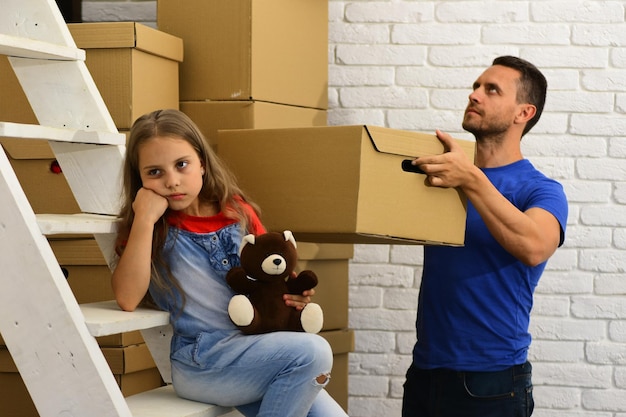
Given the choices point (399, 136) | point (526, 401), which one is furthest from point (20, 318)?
point (526, 401)

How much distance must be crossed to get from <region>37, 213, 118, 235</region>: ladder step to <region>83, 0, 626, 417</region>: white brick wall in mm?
1141

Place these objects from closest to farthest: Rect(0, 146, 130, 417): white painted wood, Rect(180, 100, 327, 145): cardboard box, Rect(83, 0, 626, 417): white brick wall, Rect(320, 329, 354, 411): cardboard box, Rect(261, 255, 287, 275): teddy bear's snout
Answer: Rect(0, 146, 130, 417): white painted wood
Rect(261, 255, 287, 275): teddy bear's snout
Rect(180, 100, 327, 145): cardboard box
Rect(320, 329, 354, 411): cardboard box
Rect(83, 0, 626, 417): white brick wall

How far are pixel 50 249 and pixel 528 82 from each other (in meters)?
1.18

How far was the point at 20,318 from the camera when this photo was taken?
1365 millimetres

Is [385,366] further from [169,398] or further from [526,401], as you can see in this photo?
[169,398]

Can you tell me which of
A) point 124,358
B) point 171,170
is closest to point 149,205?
point 171,170

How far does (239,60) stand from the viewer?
2064 mm

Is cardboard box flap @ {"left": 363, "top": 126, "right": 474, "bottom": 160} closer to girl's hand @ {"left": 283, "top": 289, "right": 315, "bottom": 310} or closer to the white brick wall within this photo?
girl's hand @ {"left": 283, "top": 289, "right": 315, "bottom": 310}

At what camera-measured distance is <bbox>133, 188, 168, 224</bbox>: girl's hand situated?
4.81ft

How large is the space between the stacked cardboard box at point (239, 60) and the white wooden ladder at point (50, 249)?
517mm

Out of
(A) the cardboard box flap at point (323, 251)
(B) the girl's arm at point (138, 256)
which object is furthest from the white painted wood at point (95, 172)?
(A) the cardboard box flap at point (323, 251)

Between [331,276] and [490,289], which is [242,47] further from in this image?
[490,289]

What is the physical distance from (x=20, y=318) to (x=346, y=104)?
1.37 metres

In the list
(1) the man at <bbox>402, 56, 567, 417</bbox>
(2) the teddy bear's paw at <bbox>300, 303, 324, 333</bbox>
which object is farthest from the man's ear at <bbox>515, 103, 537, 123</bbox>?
(2) the teddy bear's paw at <bbox>300, 303, 324, 333</bbox>
